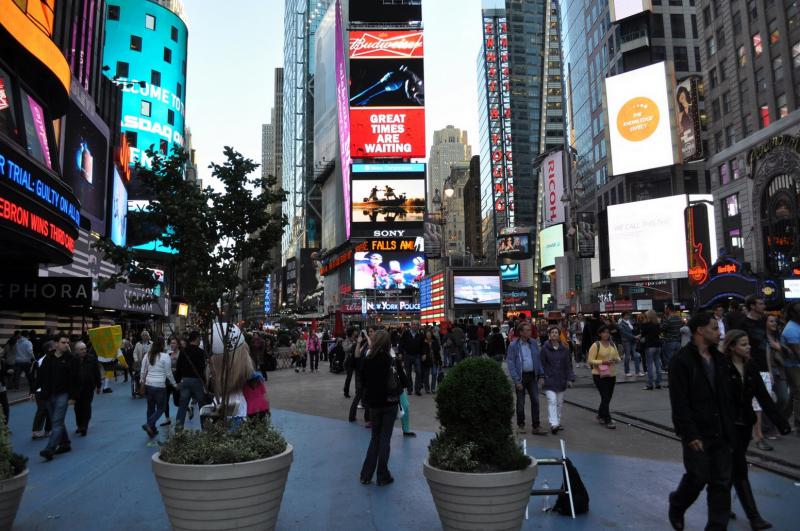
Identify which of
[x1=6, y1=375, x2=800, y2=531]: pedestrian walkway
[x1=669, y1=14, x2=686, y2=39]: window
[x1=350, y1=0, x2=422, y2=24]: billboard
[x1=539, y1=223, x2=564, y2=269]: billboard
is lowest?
[x1=6, y1=375, x2=800, y2=531]: pedestrian walkway

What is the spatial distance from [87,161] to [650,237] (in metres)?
49.1

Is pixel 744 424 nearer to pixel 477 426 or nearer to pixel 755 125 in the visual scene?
pixel 477 426

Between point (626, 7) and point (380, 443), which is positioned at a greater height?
point (626, 7)

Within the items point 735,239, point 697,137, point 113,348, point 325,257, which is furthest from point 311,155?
point 113,348

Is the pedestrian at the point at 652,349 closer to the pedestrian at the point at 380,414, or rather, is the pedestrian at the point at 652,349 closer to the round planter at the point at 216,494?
the pedestrian at the point at 380,414

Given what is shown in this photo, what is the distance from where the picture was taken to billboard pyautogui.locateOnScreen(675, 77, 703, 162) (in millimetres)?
55594

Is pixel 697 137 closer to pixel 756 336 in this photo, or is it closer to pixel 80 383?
pixel 756 336

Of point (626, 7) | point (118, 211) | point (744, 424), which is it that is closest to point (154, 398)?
point (744, 424)

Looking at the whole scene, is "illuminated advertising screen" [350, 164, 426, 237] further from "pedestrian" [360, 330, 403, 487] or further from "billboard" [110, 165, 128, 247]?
"pedestrian" [360, 330, 403, 487]

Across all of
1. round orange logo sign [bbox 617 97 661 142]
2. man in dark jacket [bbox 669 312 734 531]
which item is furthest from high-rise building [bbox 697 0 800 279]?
man in dark jacket [bbox 669 312 734 531]

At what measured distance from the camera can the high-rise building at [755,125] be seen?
40188mm

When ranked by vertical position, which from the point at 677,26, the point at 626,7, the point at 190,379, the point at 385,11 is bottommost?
the point at 190,379

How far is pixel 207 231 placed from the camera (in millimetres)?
5793

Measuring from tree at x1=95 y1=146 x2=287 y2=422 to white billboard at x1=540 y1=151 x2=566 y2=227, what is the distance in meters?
79.3
